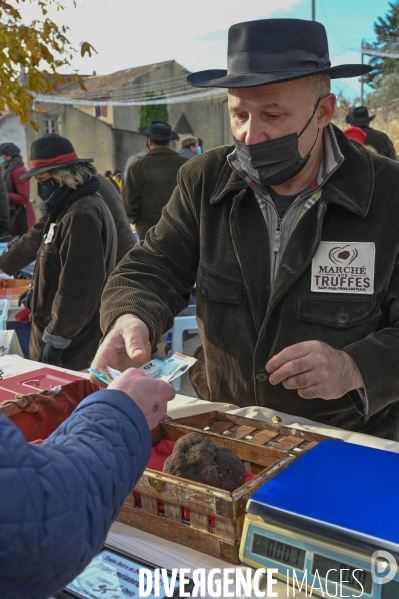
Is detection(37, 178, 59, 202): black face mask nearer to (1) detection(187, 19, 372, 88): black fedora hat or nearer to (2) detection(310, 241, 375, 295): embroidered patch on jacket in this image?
(1) detection(187, 19, 372, 88): black fedora hat

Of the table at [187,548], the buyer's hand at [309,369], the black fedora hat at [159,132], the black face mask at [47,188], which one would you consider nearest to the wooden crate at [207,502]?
the table at [187,548]

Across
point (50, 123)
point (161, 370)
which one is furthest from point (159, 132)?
point (50, 123)

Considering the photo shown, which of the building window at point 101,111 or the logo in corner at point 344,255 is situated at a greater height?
the building window at point 101,111

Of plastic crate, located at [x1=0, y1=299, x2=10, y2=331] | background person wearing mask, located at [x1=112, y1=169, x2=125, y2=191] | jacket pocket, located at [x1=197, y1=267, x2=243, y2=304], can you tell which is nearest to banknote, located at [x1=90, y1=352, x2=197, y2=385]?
jacket pocket, located at [x1=197, y1=267, x2=243, y2=304]

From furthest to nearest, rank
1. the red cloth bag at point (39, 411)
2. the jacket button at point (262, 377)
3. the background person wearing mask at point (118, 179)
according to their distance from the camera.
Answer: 1. the background person wearing mask at point (118, 179)
2. the jacket button at point (262, 377)
3. the red cloth bag at point (39, 411)

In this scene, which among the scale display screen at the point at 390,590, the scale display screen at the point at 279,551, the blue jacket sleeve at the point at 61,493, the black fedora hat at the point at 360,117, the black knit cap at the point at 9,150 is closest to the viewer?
the blue jacket sleeve at the point at 61,493

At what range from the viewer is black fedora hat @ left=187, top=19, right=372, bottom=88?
2.05 m

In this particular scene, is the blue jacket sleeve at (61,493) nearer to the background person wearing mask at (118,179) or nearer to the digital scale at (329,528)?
the digital scale at (329,528)

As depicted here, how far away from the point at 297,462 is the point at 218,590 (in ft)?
1.16

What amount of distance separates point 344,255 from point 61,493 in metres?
1.46

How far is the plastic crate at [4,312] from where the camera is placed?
13.5 ft

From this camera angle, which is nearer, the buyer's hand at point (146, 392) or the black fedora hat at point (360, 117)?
the buyer's hand at point (146, 392)

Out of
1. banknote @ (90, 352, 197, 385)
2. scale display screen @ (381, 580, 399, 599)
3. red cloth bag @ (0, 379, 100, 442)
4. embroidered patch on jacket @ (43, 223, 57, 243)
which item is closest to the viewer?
scale display screen @ (381, 580, 399, 599)

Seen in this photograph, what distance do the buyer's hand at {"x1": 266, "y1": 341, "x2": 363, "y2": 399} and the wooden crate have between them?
146 millimetres
